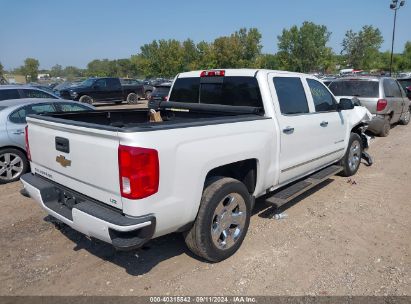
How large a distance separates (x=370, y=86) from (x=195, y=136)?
8593 millimetres

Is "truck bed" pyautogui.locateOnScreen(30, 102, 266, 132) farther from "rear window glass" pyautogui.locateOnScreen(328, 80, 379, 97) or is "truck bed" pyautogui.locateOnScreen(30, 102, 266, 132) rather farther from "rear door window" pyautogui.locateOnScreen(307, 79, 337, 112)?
"rear window glass" pyautogui.locateOnScreen(328, 80, 379, 97)

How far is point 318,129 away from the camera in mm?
5004

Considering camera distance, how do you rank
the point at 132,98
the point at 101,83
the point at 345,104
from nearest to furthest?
the point at 345,104 < the point at 101,83 < the point at 132,98

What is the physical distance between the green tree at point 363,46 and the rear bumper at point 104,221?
58.2m

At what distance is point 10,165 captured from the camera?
6.44 metres

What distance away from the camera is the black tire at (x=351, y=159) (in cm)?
633

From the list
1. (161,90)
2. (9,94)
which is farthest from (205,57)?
(9,94)

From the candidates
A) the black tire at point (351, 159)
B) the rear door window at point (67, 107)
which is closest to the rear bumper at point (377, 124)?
the black tire at point (351, 159)

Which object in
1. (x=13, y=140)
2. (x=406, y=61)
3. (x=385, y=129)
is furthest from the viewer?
(x=406, y=61)

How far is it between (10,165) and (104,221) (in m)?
4.55

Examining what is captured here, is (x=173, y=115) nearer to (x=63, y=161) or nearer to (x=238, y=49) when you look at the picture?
(x=63, y=161)

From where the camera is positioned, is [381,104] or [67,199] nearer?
[67,199]

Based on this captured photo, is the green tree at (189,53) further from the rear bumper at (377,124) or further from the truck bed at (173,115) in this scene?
the truck bed at (173,115)

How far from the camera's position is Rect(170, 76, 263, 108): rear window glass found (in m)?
4.33
